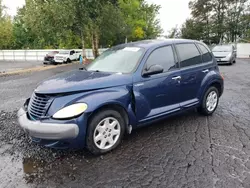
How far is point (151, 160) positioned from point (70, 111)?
1.37 meters

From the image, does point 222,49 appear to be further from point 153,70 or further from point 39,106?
point 39,106

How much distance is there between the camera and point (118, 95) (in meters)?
3.99

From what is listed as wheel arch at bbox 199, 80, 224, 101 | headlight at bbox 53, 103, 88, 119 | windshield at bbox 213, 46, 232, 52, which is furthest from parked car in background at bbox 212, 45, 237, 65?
headlight at bbox 53, 103, 88, 119

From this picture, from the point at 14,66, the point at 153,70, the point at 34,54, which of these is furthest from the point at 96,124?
the point at 34,54

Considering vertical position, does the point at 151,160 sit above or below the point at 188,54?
below

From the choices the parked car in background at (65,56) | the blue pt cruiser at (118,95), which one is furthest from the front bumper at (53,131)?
the parked car in background at (65,56)

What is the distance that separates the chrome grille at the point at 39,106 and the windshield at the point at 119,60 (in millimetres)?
1283

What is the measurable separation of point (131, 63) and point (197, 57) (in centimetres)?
172

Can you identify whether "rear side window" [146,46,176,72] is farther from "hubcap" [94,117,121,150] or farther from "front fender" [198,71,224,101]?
"hubcap" [94,117,121,150]

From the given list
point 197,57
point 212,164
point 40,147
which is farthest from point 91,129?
point 197,57

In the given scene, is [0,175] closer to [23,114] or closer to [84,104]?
[23,114]

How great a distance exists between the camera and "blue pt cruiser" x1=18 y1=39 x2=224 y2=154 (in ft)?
11.9

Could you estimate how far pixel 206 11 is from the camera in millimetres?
45844

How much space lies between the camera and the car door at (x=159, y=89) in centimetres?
430
